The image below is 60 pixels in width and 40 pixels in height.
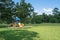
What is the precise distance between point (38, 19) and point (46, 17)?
828cm

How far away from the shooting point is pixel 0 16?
35875 millimetres

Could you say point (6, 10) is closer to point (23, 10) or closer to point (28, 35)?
point (23, 10)

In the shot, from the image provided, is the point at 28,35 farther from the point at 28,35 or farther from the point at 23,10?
the point at 23,10

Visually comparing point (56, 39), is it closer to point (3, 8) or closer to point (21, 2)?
point (3, 8)

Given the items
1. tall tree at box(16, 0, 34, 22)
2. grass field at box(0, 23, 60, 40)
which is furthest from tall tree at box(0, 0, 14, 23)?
grass field at box(0, 23, 60, 40)

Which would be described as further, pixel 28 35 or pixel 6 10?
pixel 6 10

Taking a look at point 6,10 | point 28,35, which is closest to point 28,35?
point 28,35

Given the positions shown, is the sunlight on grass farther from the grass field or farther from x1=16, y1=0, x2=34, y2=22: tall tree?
x1=16, y1=0, x2=34, y2=22: tall tree

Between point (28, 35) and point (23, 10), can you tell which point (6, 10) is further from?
point (28, 35)

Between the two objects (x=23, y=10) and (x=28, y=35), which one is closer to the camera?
(x=28, y=35)

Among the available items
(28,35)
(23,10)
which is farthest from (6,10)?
(28,35)

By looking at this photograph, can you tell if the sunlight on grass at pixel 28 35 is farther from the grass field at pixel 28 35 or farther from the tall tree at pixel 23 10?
the tall tree at pixel 23 10

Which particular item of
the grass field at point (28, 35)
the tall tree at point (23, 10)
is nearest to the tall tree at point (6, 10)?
the tall tree at point (23, 10)

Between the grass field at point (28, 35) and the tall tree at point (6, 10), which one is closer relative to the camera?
the grass field at point (28, 35)
